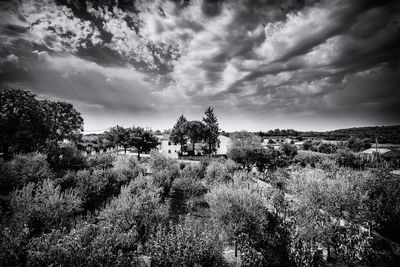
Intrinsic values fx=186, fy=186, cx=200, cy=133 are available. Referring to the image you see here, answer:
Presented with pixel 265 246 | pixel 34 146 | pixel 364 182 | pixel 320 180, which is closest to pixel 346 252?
pixel 265 246

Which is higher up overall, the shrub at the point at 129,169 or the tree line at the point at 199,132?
the tree line at the point at 199,132

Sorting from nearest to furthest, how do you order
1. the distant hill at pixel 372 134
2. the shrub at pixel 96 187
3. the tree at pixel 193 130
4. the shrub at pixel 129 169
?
the shrub at pixel 96 187, the shrub at pixel 129 169, the tree at pixel 193 130, the distant hill at pixel 372 134

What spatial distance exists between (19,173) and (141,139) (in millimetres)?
27825

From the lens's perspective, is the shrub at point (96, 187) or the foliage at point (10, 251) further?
the shrub at point (96, 187)

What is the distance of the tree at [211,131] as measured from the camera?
170 feet

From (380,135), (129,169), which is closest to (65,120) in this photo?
(129,169)

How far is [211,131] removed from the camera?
53094 mm

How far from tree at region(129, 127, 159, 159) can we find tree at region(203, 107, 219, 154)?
15.8 meters

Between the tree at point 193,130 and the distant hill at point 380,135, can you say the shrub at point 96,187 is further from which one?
the distant hill at point 380,135

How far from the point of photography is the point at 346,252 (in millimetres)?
6938

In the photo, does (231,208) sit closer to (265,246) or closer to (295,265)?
(265,246)

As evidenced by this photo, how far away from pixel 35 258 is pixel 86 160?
20.5 metres

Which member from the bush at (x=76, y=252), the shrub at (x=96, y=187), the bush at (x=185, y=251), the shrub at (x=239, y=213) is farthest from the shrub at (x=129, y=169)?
the bush at (x=185, y=251)

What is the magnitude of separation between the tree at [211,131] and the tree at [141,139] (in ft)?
52.0
